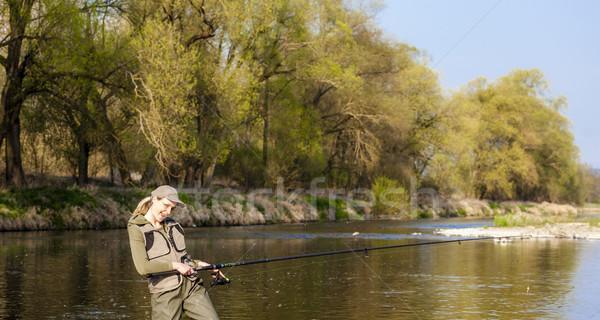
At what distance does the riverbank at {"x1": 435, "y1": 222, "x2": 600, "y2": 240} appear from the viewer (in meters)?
33.9

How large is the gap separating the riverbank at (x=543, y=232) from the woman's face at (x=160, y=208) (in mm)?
26034

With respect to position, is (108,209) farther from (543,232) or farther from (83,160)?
(543,232)

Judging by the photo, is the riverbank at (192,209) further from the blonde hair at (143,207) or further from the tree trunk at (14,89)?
the blonde hair at (143,207)

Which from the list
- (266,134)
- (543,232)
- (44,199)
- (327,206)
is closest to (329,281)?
(44,199)

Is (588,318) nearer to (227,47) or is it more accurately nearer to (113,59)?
(113,59)

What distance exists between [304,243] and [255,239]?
7.97 feet

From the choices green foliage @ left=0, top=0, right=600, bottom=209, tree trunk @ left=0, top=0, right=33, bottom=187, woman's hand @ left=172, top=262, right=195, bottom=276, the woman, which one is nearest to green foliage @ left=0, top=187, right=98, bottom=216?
tree trunk @ left=0, top=0, right=33, bottom=187

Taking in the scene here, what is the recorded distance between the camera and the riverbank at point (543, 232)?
33.9 m

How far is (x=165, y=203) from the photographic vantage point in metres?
8.54

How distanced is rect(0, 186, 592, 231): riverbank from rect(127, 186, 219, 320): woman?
24.1 meters

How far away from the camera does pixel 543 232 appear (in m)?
34.8

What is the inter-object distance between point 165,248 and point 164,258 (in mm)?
95

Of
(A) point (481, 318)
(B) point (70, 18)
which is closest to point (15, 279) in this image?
(A) point (481, 318)

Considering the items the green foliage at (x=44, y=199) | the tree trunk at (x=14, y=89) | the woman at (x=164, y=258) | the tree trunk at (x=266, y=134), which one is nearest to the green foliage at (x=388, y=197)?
the tree trunk at (x=266, y=134)
